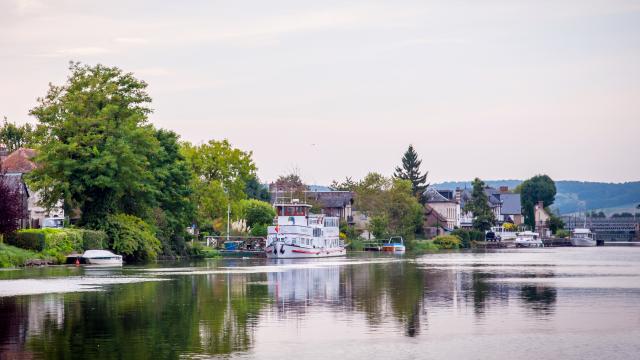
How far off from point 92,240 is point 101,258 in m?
3.16

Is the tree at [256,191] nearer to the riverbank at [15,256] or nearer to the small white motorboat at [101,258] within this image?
the small white motorboat at [101,258]

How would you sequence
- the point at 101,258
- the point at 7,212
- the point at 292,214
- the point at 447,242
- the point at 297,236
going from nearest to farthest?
the point at 7,212 → the point at 101,258 → the point at 297,236 → the point at 292,214 → the point at 447,242

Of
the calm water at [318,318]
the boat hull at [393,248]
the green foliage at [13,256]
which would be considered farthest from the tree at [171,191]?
the boat hull at [393,248]

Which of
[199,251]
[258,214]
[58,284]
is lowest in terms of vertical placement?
[58,284]

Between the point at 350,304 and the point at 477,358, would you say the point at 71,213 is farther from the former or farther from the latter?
the point at 477,358

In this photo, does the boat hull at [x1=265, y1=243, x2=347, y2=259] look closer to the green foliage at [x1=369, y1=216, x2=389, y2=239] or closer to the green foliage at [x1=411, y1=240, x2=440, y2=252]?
the green foliage at [x1=369, y1=216, x2=389, y2=239]

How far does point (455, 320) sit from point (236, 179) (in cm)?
8973

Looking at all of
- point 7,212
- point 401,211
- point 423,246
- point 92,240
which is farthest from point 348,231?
point 7,212

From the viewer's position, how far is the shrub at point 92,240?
79188mm

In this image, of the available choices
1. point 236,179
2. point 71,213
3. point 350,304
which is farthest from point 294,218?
point 350,304

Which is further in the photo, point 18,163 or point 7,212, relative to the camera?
point 18,163

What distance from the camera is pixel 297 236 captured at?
4220 inches

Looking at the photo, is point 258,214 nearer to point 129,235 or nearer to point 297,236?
point 297,236

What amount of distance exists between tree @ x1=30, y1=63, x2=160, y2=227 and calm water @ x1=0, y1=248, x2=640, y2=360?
25759 millimetres
